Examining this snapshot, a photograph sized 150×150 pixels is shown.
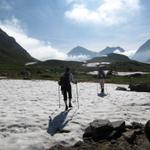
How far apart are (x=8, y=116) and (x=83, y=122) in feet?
16.1

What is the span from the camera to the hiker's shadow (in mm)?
18097

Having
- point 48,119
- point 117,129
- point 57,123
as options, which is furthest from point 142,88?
point 117,129

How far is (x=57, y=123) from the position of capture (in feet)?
64.8

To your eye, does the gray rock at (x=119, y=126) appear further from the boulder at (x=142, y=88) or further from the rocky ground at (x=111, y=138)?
the boulder at (x=142, y=88)

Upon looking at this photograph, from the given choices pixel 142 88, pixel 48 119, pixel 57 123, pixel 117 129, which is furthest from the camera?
pixel 142 88

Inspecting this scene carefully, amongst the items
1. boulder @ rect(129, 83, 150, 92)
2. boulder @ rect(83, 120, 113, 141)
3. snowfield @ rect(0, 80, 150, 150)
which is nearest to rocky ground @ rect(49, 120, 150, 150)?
boulder @ rect(83, 120, 113, 141)

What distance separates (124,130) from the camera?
18109 mm

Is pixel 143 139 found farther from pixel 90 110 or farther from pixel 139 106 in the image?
pixel 139 106

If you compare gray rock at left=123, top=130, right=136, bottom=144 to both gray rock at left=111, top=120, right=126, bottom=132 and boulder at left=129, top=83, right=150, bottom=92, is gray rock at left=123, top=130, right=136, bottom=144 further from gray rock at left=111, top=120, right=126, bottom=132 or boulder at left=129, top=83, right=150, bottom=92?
boulder at left=129, top=83, right=150, bottom=92

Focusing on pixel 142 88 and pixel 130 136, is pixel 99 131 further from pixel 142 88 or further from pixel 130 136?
pixel 142 88

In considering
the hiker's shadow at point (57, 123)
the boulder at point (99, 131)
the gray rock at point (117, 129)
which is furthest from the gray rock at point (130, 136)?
the hiker's shadow at point (57, 123)

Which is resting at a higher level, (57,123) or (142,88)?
(142,88)

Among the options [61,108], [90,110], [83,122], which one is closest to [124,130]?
[83,122]

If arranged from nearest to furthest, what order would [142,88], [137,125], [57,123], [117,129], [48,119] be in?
[117,129]
[137,125]
[57,123]
[48,119]
[142,88]
